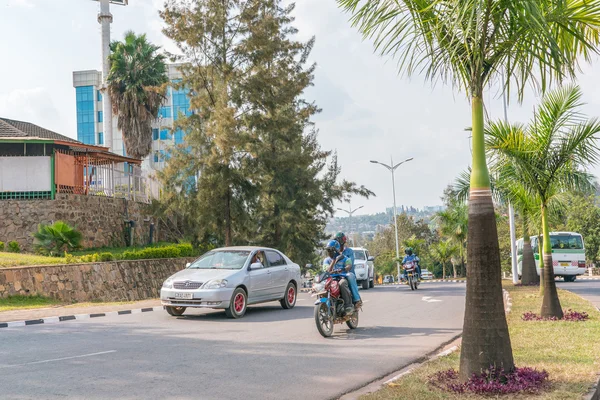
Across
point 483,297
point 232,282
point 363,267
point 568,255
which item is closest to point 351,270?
point 232,282

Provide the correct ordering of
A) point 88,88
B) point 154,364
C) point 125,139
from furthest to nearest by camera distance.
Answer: point 88,88, point 125,139, point 154,364

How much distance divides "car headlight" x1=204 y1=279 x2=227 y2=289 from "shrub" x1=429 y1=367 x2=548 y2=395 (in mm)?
8110

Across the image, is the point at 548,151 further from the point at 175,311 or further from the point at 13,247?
the point at 13,247

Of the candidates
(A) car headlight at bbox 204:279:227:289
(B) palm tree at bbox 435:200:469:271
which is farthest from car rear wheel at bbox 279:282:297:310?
(B) palm tree at bbox 435:200:469:271

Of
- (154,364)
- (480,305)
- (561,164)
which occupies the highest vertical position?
(561,164)

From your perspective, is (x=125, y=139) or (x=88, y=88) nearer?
(x=125, y=139)

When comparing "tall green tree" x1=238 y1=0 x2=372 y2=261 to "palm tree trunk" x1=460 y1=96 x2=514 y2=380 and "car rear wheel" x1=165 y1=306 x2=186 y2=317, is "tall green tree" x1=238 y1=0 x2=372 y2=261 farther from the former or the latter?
"palm tree trunk" x1=460 y1=96 x2=514 y2=380

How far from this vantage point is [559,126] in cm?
1288

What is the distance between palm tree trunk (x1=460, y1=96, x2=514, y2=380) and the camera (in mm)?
6680

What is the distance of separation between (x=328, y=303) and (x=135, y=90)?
1212 inches

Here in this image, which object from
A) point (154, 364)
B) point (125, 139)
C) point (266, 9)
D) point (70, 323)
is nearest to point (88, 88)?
point (125, 139)

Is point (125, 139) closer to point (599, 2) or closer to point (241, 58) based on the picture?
point (241, 58)

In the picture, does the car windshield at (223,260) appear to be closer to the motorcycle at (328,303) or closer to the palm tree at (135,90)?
the motorcycle at (328,303)

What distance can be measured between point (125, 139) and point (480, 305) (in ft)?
119
